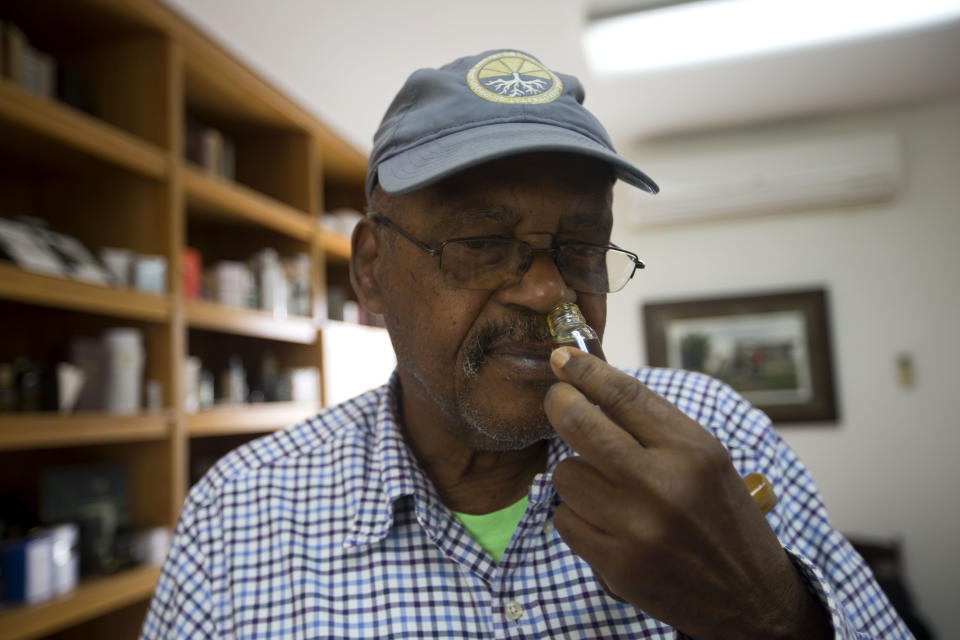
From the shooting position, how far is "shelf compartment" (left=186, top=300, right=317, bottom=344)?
2.56 metres

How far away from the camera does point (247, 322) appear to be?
2859mm

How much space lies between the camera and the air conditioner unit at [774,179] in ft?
12.0

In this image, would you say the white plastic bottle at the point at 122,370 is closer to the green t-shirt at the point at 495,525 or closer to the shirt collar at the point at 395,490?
the shirt collar at the point at 395,490

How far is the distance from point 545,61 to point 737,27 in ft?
2.62

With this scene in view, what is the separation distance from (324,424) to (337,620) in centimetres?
32

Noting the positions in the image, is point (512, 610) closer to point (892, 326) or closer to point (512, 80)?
point (512, 80)

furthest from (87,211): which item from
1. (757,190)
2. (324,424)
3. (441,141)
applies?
(757,190)

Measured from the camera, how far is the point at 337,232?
12.1 ft

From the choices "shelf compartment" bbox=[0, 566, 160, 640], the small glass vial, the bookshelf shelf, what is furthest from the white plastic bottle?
the small glass vial

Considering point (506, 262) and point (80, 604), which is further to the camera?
point (80, 604)

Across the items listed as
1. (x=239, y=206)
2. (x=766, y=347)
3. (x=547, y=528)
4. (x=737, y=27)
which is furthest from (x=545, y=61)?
(x=547, y=528)

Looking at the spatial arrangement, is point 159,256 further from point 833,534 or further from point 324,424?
point 833,534

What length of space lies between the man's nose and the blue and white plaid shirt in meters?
0.24

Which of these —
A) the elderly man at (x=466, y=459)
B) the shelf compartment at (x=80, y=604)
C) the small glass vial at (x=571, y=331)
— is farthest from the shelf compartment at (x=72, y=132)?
the small glass vial at (x=571, y=331)
